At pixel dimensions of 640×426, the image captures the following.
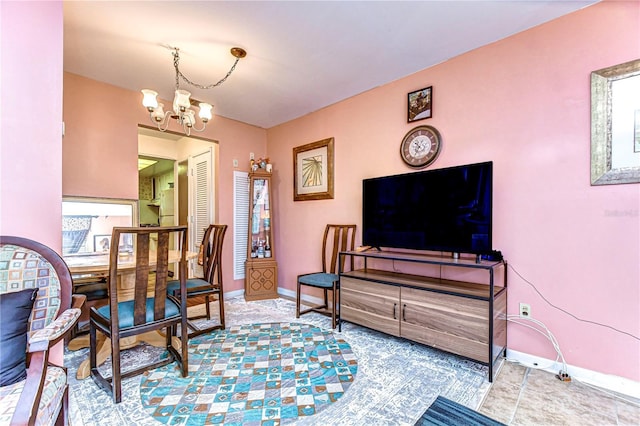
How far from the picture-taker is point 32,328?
1.28m

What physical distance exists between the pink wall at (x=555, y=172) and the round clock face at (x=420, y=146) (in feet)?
0.26

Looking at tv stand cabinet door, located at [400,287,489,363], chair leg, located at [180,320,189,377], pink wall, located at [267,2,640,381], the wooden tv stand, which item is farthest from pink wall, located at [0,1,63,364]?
pink wall, located at [267,2,640,381]

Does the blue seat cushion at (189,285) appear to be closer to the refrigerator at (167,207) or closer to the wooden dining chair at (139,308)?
the wooden dining chair at (139,308)

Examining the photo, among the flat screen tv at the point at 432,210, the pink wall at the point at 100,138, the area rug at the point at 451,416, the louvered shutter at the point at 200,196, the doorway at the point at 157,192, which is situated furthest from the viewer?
the doorway at the point at 157,192

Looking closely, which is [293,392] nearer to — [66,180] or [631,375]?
[631,375]

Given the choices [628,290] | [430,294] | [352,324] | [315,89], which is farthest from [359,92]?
[628,290]

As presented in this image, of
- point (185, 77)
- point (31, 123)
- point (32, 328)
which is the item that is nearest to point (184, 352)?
point (32, 328)

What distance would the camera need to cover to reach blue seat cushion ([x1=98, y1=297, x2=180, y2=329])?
5.92 ft

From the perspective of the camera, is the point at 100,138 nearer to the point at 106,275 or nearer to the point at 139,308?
the point at 106,275

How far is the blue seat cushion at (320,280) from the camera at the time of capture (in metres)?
2.98

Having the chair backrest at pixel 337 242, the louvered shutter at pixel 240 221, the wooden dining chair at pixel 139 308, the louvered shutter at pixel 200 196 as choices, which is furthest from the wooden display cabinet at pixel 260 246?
the wooden dining chair at pixel 139 308

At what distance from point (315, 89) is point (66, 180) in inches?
110

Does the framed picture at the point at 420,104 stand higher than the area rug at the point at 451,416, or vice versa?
the framed picture at the point at 420,104

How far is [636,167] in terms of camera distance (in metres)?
1.80
